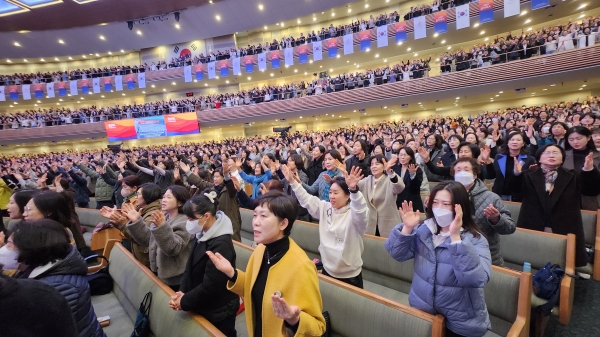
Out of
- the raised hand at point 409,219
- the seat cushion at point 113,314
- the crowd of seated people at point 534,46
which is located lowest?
the seat cushion at point 113,314

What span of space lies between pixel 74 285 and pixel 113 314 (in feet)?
5.46

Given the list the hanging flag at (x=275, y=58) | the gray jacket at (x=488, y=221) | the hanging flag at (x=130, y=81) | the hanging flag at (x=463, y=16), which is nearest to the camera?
the gray jacket at (x=488, y=221)

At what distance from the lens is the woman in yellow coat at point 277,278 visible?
128 centimetres

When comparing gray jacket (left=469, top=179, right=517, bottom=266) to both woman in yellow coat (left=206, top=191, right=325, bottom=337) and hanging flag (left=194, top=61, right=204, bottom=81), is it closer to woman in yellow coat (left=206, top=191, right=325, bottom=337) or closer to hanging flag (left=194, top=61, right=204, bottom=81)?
woman in yellow coat (left=206, top=191, right=325, bottom=337)

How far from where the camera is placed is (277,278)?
132 cm

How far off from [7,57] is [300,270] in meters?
38.5

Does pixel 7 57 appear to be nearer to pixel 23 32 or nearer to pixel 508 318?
pixel 23 32

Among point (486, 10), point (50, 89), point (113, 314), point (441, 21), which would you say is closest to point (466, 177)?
point (113, 314)

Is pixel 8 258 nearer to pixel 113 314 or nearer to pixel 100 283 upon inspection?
pixel 113 314

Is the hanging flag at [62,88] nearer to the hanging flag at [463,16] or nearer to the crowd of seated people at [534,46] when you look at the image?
the crowd of seated people at [534,46]

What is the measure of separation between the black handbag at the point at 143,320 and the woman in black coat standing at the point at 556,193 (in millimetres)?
3605

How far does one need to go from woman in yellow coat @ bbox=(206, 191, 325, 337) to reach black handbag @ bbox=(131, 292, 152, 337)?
3.42ft

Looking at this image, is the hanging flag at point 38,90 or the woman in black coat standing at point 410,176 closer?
the woman in black coat standing at point 410,176

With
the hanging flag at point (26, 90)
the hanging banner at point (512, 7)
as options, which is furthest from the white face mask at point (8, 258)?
the hanging flag at point (26, 90)
